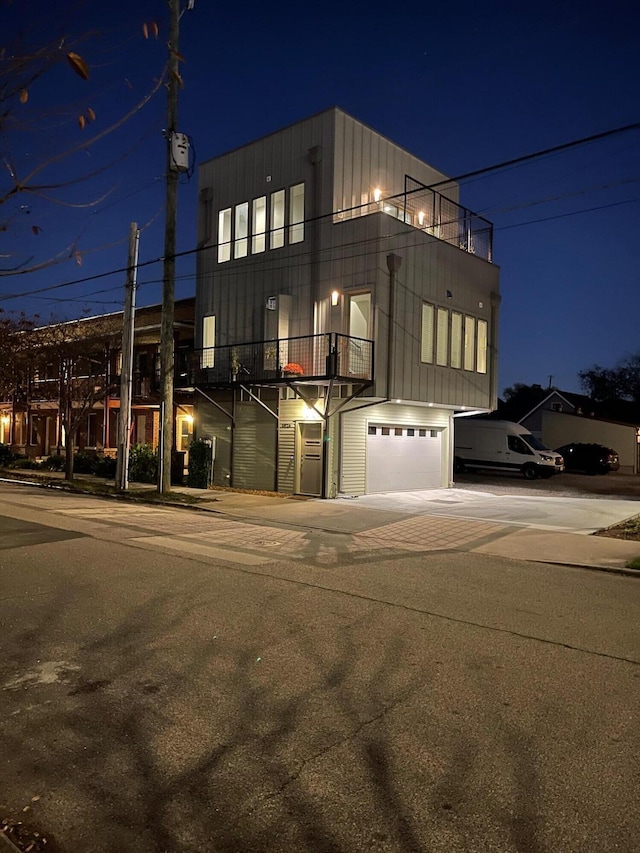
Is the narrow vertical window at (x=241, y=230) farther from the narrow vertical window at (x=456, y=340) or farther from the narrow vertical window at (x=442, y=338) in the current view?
the narrow vertical window at (x=456, y=340)

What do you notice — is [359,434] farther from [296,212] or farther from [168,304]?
[296,212]

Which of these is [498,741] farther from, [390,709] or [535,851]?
[535,851]

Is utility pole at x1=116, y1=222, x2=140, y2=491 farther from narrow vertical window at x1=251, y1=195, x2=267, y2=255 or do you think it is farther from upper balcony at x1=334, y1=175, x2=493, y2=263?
upper balcony at x1=334, y1=175, x2=493, y2=263

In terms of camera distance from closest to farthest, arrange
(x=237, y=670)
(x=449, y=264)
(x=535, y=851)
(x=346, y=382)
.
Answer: (x=535, y=851) → (x=237, y=670) → (x=346, y=382) → (x=449, y=264)

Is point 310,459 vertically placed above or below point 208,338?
below

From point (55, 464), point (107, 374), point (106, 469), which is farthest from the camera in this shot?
point (55, 464)

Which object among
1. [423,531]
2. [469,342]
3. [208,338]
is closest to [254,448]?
[208,338]

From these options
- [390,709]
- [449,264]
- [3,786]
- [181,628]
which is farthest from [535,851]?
[449,264]

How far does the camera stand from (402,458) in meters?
21.1

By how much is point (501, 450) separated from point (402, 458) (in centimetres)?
1121

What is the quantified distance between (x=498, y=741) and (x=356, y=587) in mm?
4015

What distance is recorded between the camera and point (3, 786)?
11.2 feet

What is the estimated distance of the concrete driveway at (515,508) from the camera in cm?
1484

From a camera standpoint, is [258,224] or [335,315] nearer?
[335,315]
